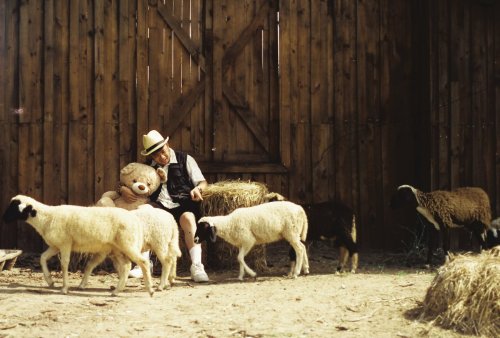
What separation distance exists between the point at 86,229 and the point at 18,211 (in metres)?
0.72

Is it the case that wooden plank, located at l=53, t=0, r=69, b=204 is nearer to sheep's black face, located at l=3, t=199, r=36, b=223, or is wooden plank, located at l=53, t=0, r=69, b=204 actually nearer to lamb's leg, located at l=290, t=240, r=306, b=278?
sheep's black face, located at l=3, t=199, r=36, b=223

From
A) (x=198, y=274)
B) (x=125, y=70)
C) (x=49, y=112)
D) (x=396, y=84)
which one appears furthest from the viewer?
(x=396, y=84)

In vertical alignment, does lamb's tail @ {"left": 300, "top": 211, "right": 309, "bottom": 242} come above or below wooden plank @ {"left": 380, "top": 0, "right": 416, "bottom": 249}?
below

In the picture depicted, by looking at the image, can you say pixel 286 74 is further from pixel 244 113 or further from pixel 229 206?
pixel 229 206

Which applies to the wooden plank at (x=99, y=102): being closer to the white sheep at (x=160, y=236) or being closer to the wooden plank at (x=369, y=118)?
the white sheep at (x=160, y=236)

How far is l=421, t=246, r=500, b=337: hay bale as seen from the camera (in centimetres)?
477

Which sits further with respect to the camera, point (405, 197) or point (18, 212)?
point (405, 197)

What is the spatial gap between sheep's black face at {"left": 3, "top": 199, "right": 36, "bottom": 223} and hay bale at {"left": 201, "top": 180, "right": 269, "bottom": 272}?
2297 millimetres

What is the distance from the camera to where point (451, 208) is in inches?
309

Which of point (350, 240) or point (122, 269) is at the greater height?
point (350, 240)

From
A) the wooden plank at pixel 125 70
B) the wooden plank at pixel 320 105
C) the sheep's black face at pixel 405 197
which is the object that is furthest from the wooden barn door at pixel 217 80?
the sheep's black face at pixel 405 197

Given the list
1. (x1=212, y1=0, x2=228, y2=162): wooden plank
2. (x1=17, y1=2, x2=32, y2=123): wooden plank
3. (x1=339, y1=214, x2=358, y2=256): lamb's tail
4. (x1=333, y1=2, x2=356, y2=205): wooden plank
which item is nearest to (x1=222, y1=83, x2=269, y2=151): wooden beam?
(x1=212, y1=0, x2=228, y2=162): wooden plank

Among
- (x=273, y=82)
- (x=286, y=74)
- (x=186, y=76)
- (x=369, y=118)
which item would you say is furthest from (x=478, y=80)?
(x=186, y=76)

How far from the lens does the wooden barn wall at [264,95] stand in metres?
8.91
